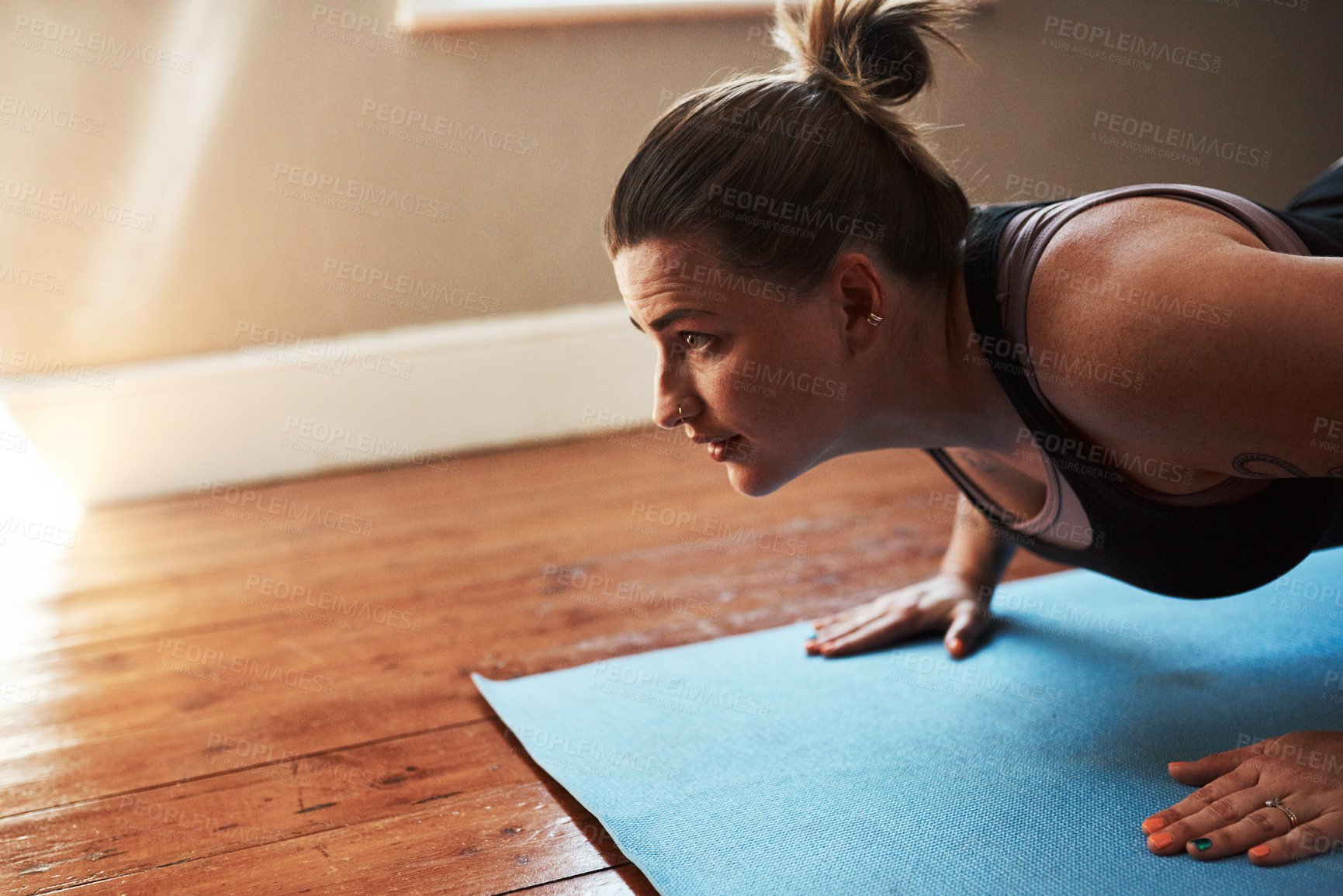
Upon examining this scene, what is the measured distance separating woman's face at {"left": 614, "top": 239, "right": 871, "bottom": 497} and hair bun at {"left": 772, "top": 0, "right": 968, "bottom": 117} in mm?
201

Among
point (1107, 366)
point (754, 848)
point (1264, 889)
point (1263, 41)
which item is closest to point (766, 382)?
point (1107, 366)

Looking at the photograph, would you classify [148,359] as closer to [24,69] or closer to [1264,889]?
[24,69]

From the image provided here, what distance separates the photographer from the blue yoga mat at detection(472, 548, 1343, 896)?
88 centimetres

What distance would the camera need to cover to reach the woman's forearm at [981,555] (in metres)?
1.34

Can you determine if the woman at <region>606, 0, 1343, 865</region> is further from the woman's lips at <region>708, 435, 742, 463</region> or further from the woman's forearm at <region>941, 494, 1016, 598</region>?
the woman's forearm at <region>941, 494, 1016, 598</region>

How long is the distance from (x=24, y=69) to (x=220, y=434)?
2.49 ft
